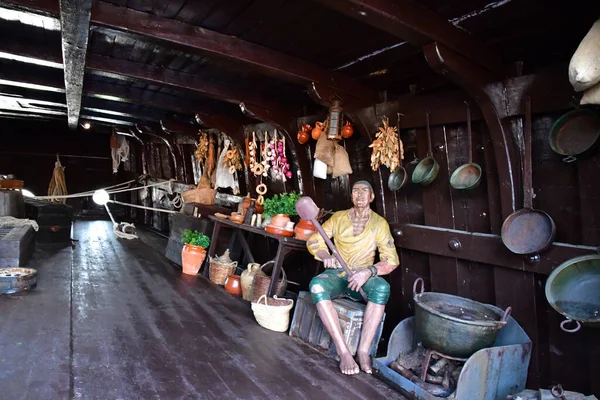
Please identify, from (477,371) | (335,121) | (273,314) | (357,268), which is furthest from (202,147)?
(477,371)

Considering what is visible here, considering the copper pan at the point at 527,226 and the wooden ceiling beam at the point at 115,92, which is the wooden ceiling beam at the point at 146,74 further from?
the copper pan at the point at 527,226

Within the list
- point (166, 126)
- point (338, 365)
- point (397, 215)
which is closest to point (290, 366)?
point (338, 365)

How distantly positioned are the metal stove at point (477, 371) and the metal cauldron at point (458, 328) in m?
0.07

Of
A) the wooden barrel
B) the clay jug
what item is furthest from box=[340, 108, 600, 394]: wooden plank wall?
the wooden barrel

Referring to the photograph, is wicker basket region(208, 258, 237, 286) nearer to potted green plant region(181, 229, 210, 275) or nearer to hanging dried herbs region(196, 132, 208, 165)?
potted green plant region(181, 229, 210, 275)

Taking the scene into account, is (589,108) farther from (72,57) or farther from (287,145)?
(72,57)

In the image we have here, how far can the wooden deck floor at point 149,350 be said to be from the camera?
291 centimetres

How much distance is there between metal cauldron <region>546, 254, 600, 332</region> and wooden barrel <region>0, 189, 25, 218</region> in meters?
7.80

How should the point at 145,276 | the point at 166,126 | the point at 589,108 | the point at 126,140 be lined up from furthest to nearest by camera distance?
the point at 126,140
the point at 166,126
the point at 145,276
the point at 589,108

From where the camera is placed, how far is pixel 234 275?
5.63m

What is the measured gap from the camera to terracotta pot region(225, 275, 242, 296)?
5.46 metres

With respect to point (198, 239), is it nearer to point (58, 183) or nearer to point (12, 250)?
point (12, 250)

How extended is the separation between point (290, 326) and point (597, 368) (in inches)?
92.7

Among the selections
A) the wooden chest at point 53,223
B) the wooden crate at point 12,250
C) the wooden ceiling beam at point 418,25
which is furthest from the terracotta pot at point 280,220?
the wooden chest at point 53,223
